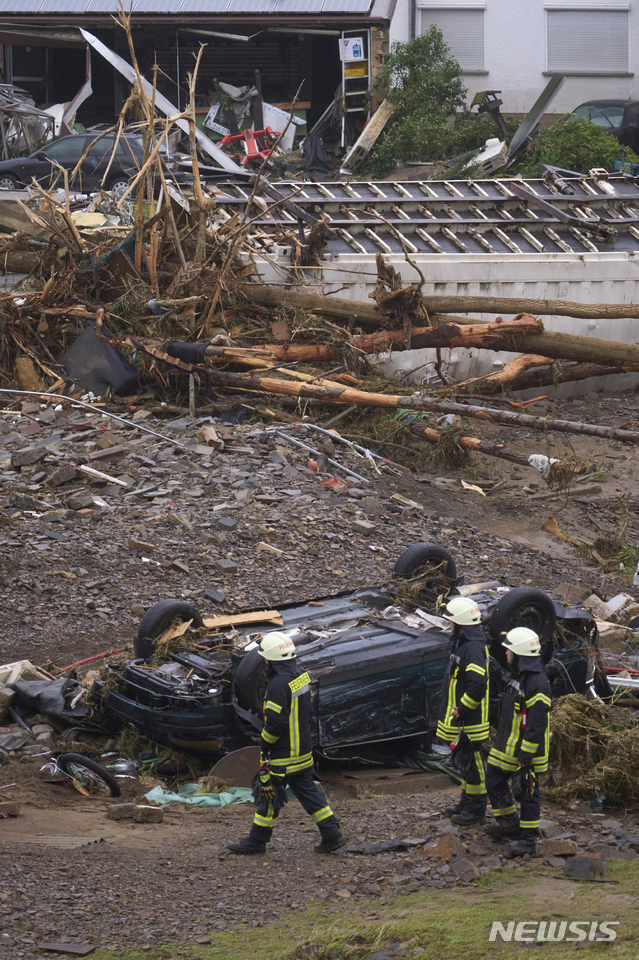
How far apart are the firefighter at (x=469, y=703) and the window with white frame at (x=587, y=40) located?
26.6m

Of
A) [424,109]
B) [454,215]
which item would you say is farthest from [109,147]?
[424,109]

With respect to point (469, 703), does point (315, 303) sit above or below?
above

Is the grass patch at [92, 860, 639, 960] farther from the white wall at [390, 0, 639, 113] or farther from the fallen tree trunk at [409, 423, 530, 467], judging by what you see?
the white wall at [390, 0, 639, 113]

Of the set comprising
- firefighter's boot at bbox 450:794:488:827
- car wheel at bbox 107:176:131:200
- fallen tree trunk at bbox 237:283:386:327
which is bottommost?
firefighter's boot at bbox 450:794:488:827

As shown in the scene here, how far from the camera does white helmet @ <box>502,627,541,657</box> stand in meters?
4.94

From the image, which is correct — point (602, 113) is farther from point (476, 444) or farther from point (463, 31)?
point (476, 444)

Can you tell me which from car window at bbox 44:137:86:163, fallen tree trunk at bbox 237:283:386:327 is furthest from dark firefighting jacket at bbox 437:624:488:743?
car window at bbox 44:137:86:163

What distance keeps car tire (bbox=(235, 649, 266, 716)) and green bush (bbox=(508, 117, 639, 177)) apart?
2013cm

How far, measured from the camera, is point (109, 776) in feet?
18.5

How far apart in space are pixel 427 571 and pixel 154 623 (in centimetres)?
189

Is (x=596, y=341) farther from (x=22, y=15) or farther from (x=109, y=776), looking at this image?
(x=22, y=15)

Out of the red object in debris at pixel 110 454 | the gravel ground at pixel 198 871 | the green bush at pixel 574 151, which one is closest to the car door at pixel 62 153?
the green bush at pixel 574 151

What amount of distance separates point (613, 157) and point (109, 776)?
2167 cm

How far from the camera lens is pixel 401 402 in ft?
35.7
